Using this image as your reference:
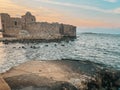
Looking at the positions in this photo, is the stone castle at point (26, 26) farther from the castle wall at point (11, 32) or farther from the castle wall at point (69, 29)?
the castle wall at point (69, 29)

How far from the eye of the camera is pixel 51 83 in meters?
14.5

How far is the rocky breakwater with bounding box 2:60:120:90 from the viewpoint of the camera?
46.3 ft

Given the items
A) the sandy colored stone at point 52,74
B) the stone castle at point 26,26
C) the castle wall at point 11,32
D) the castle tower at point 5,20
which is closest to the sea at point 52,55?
the sandy colored stone at point 52,74

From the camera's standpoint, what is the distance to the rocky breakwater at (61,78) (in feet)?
46.3

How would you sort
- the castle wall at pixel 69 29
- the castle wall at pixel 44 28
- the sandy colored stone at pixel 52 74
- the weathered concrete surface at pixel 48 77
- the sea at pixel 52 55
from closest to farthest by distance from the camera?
the weathered concrete surface at pixel 48 77 → the sandy colored stone at pixel 52 74 → the sea at pixel 52 55 → the castle wall at pixel 44 28 → the castle wall at pixel 69 29

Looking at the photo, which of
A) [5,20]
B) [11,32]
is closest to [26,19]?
[11,32]

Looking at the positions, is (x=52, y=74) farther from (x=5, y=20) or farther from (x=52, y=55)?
(x=5, y=20)

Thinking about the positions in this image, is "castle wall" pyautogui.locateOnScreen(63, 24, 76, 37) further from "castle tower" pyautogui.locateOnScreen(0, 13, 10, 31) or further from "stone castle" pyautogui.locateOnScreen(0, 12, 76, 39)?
"castle tower" pyautogui.locateOnScreen(0, 13, 10, 31)

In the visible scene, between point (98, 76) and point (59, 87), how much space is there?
5.11m

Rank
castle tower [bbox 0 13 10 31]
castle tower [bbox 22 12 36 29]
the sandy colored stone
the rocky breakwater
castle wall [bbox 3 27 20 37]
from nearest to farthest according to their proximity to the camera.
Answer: the rocky breakwater, the sandy colored stone, castle tower [bbox 0 13 10 31], castle wall [bbox 3 27 20 37], castle tower [bbox 22 12 36 29]

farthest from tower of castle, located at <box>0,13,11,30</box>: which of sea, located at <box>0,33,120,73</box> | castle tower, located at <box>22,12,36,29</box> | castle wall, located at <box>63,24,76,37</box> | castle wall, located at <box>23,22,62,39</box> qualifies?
sea, located at <box>0,33,120,73</box>

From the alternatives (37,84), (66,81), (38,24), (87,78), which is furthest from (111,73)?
(38,24)

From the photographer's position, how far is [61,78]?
1582 cm

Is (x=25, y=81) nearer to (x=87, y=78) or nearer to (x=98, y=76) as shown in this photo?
(x=87, y=78)
